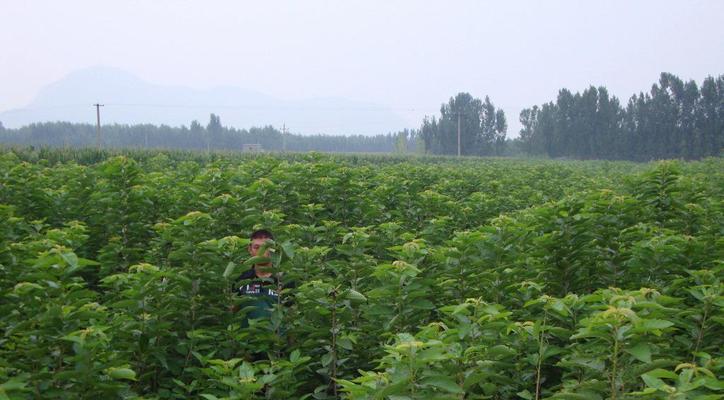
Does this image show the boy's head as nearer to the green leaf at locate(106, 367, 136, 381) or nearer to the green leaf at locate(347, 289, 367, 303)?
the green leaf at locate(347, 289, 367, 303)

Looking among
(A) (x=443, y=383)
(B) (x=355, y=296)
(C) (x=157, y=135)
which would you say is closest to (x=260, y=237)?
(B) (x=355, y=296)

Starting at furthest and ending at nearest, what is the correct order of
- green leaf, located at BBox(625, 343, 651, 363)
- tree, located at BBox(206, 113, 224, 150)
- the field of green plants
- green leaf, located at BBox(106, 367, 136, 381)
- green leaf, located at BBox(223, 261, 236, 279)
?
tree, located at BBox(206, 113, 224, 150) < green leaf, located at BBox(223, 261, 236, 279) < green leaf, located at BBox(106, 367, 136, 381) < the field of green plants < green leaf, located at BBox(625, 343, 651, 363)

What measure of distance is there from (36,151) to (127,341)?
22.9 m

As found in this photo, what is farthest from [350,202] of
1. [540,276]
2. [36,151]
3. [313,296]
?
[36,151]

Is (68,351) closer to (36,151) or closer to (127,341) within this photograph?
(127,341)

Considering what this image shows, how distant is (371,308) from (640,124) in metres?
81.6

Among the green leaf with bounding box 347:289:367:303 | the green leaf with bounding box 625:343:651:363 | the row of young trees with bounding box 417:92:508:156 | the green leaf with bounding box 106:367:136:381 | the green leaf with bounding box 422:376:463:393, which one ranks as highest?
the row of young trees with bounding box 417:92:508:156

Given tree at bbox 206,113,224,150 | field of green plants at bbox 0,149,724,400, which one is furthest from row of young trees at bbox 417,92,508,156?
field of green plants at bbox 0,149,724,400

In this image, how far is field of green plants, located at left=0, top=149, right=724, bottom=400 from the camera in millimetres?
2553

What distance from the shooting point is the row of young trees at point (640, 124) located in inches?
2872

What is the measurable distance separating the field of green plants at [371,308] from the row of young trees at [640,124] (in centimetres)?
7556

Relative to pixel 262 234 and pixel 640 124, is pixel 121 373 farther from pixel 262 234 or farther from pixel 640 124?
pixel 640 124

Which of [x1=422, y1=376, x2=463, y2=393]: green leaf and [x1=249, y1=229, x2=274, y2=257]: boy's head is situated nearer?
[x1=422, y1=376, x2=463, y2=393]: green leaf

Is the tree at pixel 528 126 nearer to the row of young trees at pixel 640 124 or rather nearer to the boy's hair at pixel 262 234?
the row of young trees at pixel 640 124
